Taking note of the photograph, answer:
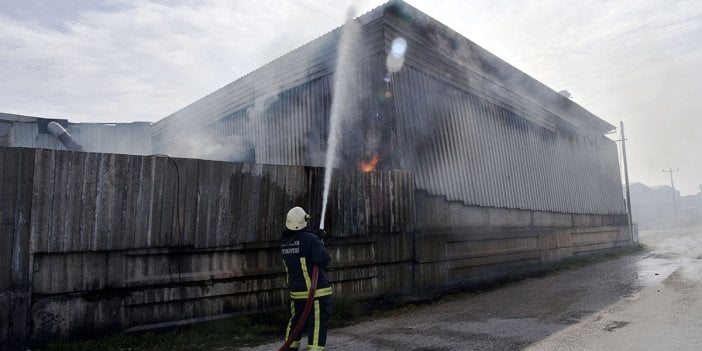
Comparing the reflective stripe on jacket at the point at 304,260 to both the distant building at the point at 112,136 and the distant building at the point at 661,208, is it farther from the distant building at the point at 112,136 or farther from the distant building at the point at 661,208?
the distant building at the point at 661,208

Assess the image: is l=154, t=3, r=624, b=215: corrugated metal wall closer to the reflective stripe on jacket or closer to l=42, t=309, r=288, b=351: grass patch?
l=42, t=309, r=288, b=351: grass patch

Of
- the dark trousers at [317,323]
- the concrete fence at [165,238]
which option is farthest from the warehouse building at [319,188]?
the dark trousers at [317,323]

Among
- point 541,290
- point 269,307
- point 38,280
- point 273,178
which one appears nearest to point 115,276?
point 38,280

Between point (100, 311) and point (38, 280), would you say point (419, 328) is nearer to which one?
point (100, 311)

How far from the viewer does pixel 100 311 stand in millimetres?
5383

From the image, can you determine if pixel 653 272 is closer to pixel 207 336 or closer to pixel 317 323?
pixel 317 323

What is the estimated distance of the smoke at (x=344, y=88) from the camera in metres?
11.0

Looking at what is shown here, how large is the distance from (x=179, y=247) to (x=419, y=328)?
3.64 m

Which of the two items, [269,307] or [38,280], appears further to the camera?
[269,307]

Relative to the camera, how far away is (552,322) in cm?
643

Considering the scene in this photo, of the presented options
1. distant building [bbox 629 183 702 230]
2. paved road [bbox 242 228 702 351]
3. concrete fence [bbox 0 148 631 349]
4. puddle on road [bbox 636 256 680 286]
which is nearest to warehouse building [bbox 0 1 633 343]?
concrete fence [bbox 0 148 631 349]

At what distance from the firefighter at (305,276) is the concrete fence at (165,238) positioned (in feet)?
6.35

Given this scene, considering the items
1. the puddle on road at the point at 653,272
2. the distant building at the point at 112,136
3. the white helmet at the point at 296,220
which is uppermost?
the distant building at the point at 112,136

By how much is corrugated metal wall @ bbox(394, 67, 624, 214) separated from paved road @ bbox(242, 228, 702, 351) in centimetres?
326
